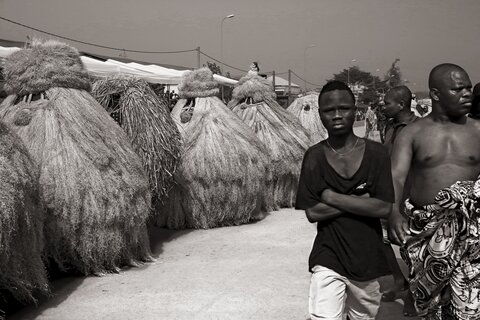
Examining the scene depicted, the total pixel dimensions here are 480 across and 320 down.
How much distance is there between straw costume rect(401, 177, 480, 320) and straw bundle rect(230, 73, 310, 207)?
5.17 meters

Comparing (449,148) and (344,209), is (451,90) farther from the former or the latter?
(344,209)

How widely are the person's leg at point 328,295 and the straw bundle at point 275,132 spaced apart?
5.38 m

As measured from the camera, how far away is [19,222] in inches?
147

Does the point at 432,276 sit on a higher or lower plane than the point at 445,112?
lower

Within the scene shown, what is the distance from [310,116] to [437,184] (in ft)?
27.9

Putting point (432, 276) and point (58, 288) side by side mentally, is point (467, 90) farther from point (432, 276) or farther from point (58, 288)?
point (58, 288)

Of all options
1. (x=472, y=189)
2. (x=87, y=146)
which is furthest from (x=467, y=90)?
(x=87, y=146)

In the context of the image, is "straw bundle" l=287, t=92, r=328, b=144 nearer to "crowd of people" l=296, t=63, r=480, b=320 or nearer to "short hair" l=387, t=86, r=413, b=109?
"short hair" l=387, t=86, r=413, b=109

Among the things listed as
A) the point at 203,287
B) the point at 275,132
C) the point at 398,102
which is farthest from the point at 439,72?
the point at 275,132

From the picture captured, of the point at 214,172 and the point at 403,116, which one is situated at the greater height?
the point at 403,116

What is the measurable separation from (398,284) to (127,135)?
3.15 m

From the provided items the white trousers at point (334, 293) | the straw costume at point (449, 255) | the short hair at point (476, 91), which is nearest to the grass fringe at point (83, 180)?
the white trousers at point (334, 293)

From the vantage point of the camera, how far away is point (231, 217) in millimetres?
7281

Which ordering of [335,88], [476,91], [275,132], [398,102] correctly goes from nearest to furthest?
[335,88] < [476,91] < [398,102] < [275,132]
